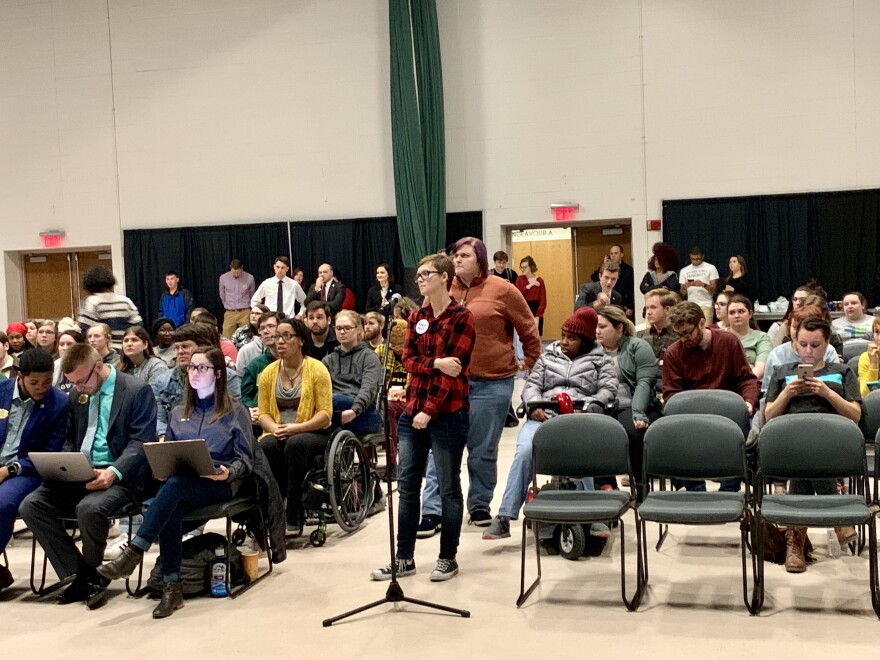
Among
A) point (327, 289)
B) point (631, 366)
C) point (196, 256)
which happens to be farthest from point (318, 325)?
point (196, 256)

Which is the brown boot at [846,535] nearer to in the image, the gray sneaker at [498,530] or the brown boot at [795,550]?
the brown boot at [795,550]

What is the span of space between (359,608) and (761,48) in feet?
29.2

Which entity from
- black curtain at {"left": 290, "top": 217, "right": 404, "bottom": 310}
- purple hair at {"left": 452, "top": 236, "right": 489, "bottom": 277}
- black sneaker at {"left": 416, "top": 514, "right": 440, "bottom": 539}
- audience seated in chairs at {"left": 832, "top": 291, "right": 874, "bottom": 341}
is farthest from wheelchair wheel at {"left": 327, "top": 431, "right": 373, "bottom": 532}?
black curtain at {"left": 290, "top": 217, "right": 404, "bottom": 310}

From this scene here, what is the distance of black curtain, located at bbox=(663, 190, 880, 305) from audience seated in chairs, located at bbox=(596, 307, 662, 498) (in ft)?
19.9

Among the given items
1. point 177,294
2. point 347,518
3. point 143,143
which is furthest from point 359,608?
point 143,143

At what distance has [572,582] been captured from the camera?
4.36 meters

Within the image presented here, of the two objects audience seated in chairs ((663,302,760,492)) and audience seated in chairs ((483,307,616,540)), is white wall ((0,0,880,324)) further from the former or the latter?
audience seated in chairs ((483,307,616,540))

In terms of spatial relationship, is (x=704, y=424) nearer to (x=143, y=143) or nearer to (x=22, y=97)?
(x=143, y=143)

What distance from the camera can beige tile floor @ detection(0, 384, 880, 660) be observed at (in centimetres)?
361

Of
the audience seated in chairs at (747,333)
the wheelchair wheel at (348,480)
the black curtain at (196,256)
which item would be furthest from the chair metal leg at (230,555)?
the black curtain at (196,256)

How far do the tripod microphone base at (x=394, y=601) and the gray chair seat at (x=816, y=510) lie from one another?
4.09ft

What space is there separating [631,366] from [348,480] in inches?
65.0

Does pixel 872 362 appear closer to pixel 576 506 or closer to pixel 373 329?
pixel 576 506

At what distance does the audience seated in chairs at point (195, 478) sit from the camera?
420cm
